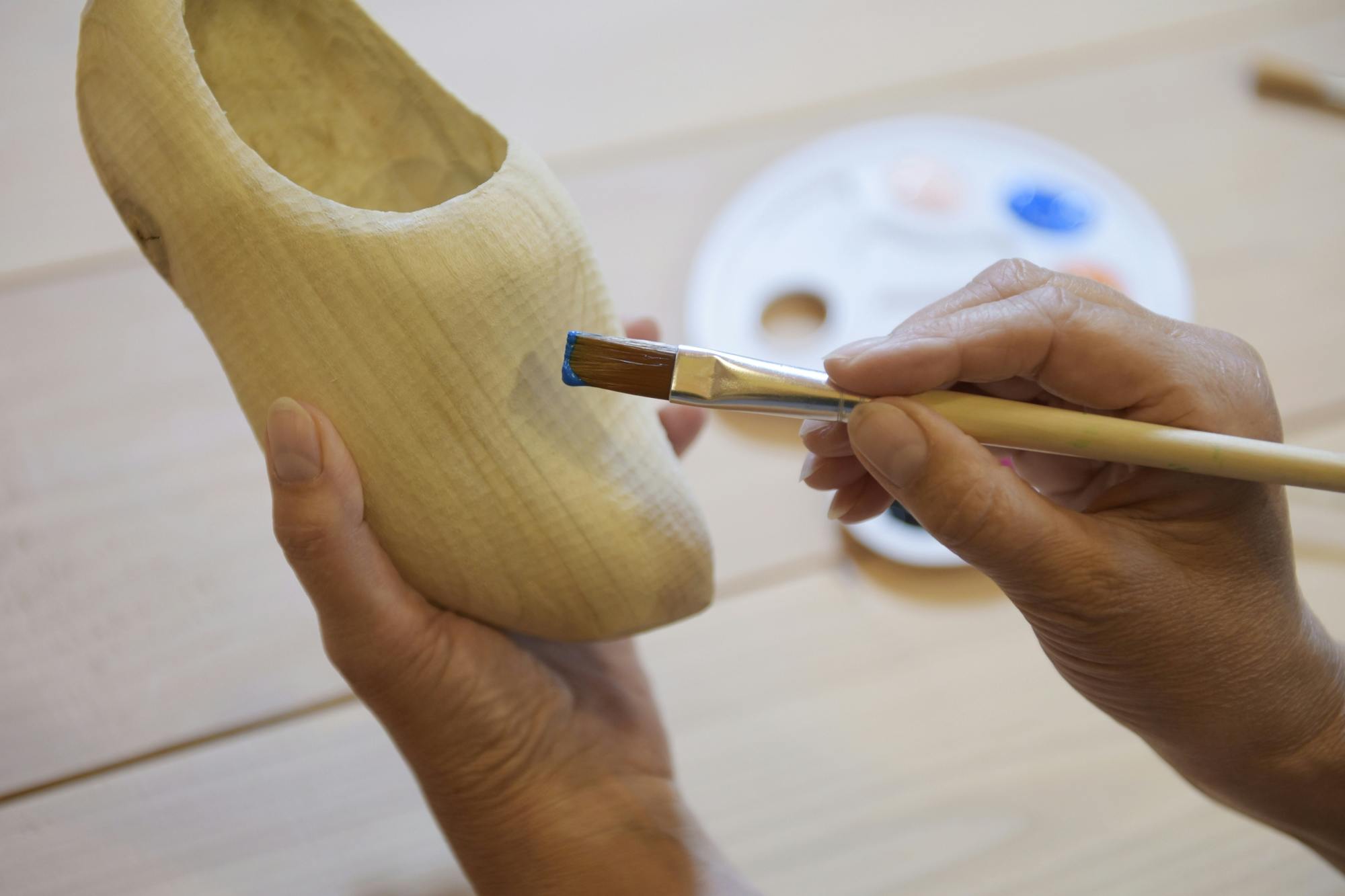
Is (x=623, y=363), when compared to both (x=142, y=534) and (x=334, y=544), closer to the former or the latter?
(x=334, y=544)

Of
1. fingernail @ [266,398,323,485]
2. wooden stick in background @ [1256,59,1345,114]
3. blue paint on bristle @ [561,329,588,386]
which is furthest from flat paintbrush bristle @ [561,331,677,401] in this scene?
wooden stick in background @ [1256,59,1345,114]

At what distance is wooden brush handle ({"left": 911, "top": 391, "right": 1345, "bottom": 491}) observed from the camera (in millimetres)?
397

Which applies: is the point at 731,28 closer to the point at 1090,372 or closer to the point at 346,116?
the point at 346,116

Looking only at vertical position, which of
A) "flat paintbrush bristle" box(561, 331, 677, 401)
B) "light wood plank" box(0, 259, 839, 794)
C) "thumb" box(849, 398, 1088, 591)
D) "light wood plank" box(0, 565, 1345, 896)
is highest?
"flat paintbrush bristle" box(561, 331, 677, 401)

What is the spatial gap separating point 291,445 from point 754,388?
0.18 meters

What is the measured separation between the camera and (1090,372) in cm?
44

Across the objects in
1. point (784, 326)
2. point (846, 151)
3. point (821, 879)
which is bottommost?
point (821, 879)

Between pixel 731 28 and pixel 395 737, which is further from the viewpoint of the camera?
pixel 731 28

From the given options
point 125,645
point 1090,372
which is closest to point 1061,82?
point 1090,372

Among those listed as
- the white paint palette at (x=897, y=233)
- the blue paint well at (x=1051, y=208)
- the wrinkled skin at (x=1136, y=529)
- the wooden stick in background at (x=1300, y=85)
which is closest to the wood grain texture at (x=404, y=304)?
the wrinkled skin at (x=1136, y=529)

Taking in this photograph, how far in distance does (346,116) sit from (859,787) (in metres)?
0.44

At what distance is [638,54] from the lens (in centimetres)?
89

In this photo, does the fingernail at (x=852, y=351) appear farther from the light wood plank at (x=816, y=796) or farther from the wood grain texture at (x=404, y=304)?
the light wood plank at (x=816, y=796)

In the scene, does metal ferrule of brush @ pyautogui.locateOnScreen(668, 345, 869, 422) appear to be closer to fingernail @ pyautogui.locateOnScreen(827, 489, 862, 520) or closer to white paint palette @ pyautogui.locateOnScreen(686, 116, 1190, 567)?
fingernail @ pyautogui.locateOnScreen(827, 489, 862, 520)
